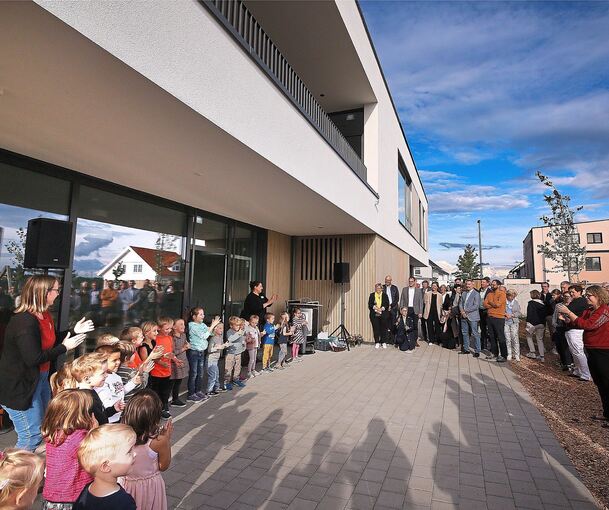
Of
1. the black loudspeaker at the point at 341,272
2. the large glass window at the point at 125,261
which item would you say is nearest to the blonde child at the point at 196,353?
the large glass window at the point at 125,261

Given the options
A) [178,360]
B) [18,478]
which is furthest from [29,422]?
[18,478]

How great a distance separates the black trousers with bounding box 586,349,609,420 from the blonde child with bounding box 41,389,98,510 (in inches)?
204

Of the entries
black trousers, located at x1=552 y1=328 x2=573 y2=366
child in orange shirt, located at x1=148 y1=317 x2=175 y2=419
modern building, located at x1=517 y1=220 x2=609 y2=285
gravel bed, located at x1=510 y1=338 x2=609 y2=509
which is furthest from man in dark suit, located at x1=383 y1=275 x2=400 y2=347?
modern building, located at x1=517 y1=220 x2=609 y2=285

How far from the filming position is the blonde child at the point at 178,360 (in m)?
4.50

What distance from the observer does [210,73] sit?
10.4 ft

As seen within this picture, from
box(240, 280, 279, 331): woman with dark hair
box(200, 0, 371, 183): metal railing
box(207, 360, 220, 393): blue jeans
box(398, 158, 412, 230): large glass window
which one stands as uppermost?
box(398, 158, 412, 230): large glass window

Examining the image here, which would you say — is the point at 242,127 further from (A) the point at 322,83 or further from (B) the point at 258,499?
(A) the point at 322,83

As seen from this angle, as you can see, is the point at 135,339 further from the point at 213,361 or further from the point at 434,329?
the point at 434,329

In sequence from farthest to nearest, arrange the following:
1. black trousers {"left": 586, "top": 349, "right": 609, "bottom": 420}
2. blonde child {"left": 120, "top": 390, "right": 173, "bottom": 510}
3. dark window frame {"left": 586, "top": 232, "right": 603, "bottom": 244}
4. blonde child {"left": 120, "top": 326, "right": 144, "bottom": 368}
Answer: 1. dark window frame {"left": 586, "top": 232, "right": 603, "bottom": 244}
2. black trousers {"left": 586, "top": 349, "right": 609, "bottom": 420}
3. blonde child {"left": 120, "top": 326, "right": 144, "bottom": 368}
4. blonde child {"left": 120, "top": 390, "right": 173, "bottom": 510}

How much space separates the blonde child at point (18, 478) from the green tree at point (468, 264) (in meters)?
42.6

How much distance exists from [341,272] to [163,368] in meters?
6.40

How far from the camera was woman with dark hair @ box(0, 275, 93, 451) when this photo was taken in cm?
272

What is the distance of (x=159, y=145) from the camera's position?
3.74 metres

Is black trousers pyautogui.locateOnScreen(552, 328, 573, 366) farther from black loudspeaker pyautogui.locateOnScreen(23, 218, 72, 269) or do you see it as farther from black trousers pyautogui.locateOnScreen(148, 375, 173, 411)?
black loudspeaker pyautogui.locateOnScreen(23, 218, 72, 269)
